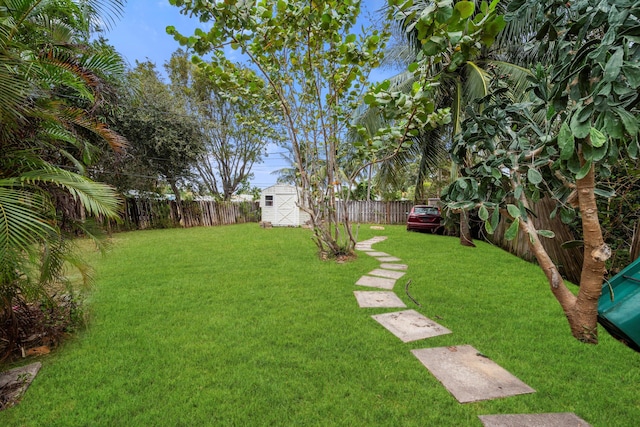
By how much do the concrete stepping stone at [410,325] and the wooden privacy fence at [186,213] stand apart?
394 inches

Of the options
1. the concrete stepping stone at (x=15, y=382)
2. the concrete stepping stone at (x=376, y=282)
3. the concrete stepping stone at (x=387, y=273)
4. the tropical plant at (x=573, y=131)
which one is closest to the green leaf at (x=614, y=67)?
the tropical plant at (x=573, y=131)

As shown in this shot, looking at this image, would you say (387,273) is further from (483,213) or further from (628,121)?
(628,121)

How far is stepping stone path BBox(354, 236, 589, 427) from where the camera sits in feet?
4.98

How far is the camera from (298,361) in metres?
2.10

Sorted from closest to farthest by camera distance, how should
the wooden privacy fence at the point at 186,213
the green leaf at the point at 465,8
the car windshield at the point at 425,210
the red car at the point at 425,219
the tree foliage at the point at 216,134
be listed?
the green leaf at the point at 465,8 → the red car at the point at 425,219 → the car windshield at the point at 425,210 → the wooden privacy fence at the point at 186,213 → the tree foliage at the point at 216,134

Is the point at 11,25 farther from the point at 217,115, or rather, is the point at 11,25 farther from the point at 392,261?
the point at 217,115

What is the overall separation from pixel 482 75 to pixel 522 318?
547cm

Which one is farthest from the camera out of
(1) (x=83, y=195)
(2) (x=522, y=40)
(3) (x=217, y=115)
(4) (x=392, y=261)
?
(3) (x=217, y=115)

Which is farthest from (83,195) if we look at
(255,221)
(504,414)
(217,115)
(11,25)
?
(217,115)

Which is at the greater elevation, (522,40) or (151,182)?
(522,40)

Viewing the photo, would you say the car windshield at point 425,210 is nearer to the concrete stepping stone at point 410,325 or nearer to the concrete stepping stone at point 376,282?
the concrete stepping stone at point 376,282

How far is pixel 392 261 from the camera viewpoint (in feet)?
18.3

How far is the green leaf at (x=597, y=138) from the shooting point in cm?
113

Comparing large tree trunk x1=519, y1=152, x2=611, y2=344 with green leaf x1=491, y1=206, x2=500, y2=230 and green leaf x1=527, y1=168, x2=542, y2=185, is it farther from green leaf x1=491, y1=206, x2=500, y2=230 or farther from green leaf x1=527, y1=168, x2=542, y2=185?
green leaf x1=491, y1=206, x2=500, y2=230
